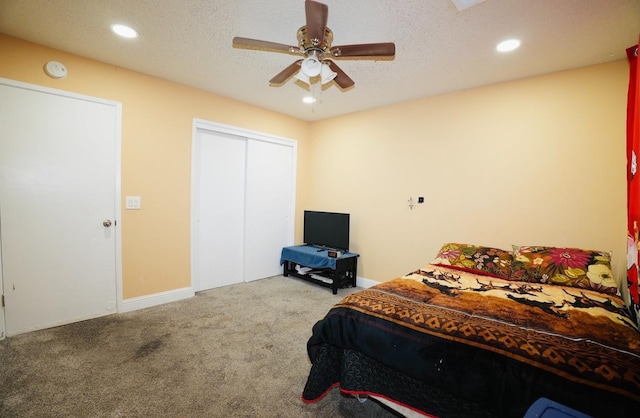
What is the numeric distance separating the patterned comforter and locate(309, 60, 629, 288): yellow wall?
93 cm

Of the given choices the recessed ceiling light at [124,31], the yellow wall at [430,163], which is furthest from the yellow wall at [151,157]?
the recessed ceiling light at [124,31]


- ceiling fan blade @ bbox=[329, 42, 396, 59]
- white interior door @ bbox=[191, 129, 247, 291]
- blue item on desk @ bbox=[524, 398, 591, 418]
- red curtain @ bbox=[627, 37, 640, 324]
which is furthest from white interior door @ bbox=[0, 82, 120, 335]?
red curtain @ bbox=[627, 37, 640, 324]

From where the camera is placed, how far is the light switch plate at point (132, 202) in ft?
9.83

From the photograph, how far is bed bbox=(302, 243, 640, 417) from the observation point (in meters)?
1.14

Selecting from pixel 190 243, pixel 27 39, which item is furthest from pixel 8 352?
pixel 27 39

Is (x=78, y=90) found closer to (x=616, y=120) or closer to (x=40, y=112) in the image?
(x=40, y=112)

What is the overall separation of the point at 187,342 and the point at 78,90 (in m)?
2.59

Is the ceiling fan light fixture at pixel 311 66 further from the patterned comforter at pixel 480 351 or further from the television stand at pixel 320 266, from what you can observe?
the television stand at pixel 320 266

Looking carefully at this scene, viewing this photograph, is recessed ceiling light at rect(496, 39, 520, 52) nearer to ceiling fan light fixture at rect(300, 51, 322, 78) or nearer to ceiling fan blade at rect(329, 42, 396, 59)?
ceiling fan blade at rect(329, 42, 396, 59)

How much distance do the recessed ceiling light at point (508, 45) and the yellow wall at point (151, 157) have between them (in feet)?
10.3

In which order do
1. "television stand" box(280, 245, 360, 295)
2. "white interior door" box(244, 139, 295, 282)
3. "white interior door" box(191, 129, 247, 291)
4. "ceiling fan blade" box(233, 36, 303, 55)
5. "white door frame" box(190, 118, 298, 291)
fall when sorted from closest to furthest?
1. "ceiling fan blade" box(233, 36, 303, 55)
2. "white door frame" box(190, 118, 298, 291)
3. "white interior door" box(191, 129, 247, 291)
4. "television stand" box(280, 245, 360, 295)
5. "white interior door" box(244, 139, 295, 282)

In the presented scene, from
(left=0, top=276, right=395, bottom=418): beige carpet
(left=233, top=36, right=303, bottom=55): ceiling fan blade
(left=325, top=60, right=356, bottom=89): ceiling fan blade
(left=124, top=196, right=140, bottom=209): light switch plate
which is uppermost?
(left=233, top=36, right=303, bottom=55): ceiling fan blade

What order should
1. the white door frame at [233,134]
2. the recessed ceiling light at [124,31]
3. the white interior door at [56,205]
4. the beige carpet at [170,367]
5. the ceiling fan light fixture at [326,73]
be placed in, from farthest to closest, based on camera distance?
the white door frame at [233,134]
the white interior door at [56,205]
the recessed ceiling light at [124,31]
the ceiling fan light fixture at [326,73]
the beige carpet at [170,367]

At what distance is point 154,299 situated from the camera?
3.20m
